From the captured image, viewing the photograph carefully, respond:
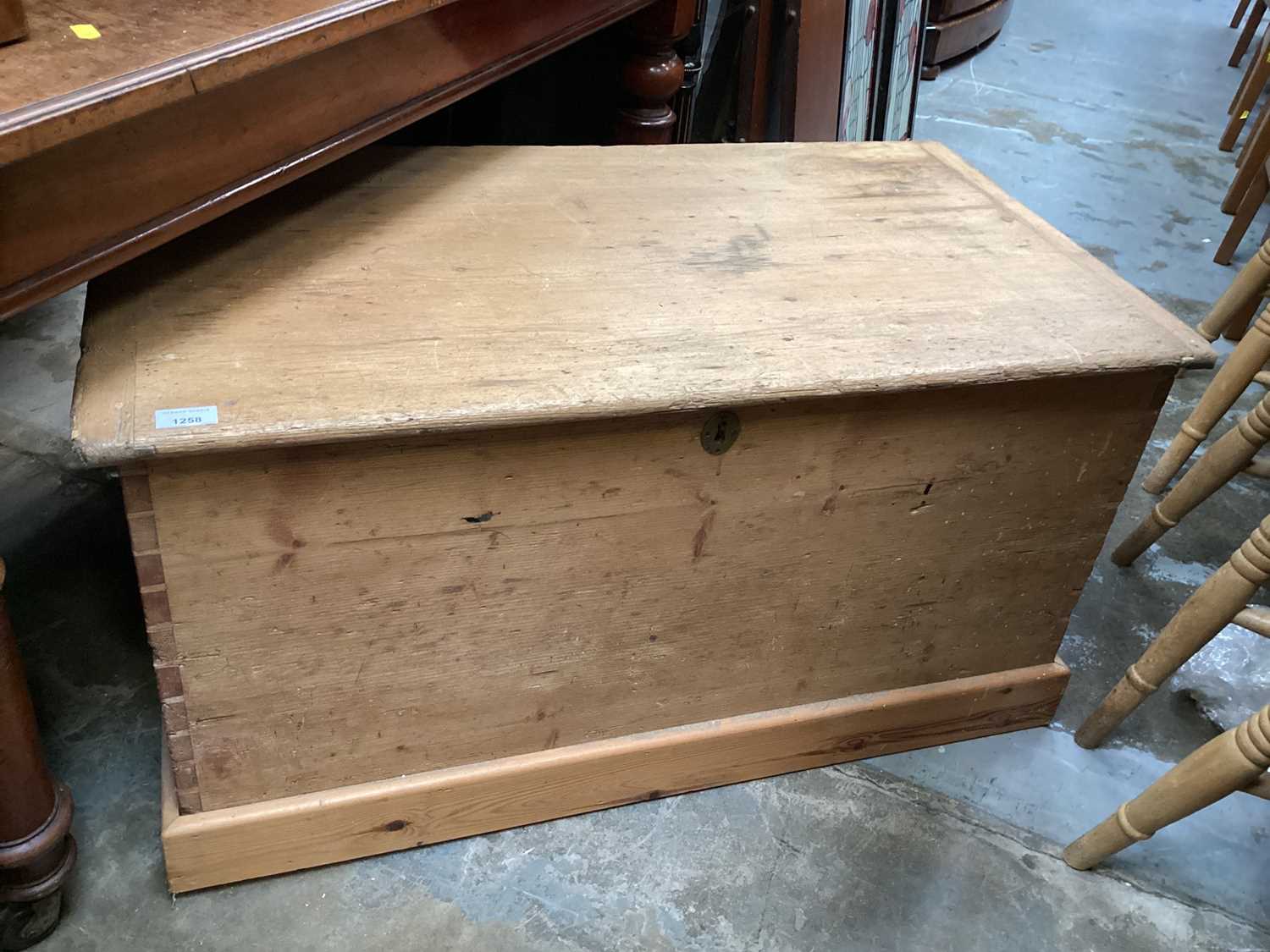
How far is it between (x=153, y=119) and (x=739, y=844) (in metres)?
0.86

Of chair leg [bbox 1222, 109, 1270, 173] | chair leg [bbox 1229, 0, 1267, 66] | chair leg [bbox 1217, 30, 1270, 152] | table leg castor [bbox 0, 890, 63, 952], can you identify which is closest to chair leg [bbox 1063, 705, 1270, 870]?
table leg castor [bbox 0, 890, 63, 952]

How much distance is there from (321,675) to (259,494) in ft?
0.66

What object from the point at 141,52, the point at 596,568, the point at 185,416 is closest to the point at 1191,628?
the point at 596,568

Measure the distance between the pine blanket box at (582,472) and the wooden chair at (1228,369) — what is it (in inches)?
18.9

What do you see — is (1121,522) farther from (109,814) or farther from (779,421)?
(109,814)

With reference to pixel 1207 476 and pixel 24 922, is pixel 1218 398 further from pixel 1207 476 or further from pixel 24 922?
pixel 24 922

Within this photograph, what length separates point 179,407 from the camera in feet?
2.50

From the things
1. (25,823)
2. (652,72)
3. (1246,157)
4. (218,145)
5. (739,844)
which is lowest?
(739,844)

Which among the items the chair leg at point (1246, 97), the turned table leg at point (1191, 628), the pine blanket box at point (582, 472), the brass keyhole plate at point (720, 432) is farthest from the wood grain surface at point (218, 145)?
the chair leg at point (1246, 97)

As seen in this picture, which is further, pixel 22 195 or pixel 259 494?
pixel 259 494

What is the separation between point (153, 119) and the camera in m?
0.72

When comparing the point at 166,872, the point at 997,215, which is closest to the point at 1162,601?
the point at 997,215

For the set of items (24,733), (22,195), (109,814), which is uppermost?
(22,195)

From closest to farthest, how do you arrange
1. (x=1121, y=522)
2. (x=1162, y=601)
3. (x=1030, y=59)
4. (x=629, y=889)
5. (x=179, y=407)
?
(x=179, y=407)
(x=629, y=889)
(x=1162, y=601)
(x=1121, y=522)
(x=1030, y=59)
